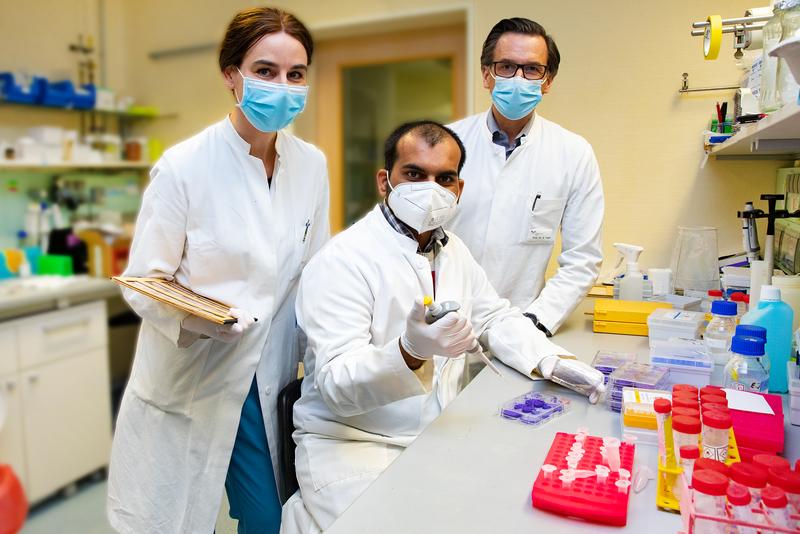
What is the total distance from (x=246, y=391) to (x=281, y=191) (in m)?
0.48

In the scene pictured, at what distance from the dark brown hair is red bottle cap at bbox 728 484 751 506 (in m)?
1.21

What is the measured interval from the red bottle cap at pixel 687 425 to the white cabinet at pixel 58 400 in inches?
96.1

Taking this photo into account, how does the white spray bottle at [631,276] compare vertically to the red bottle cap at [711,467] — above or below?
above

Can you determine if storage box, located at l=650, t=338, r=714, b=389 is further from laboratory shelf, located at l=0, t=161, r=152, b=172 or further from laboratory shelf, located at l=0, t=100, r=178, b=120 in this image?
laboratory shelf, located at l=0, t=100, r=178, b=120

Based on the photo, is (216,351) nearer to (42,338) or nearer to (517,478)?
(517,478)

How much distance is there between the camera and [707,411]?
88 cm

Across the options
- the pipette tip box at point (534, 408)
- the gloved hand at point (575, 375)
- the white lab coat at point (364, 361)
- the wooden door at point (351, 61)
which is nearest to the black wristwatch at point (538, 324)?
the white lab coat at point (364, 361)

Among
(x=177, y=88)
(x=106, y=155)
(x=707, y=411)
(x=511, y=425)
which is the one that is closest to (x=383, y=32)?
(x=177, y=88)

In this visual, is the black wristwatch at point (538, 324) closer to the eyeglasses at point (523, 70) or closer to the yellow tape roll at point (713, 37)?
the eyeglasses at point (523, 70)

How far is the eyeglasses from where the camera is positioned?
1734mm

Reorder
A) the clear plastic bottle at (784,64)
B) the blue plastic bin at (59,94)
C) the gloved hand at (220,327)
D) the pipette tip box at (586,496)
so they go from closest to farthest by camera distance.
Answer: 1. the pipette tip box at (586,496)
2. the clear plastic bottle at (784,64)
3. the gloved hand at (220,327)
4. the blue plastic bin at (59,94)

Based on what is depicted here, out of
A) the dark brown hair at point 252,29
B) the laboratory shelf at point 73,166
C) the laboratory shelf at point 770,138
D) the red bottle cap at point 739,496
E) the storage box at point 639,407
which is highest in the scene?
the dark brown hair at point 252,29

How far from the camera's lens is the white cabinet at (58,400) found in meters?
2.47

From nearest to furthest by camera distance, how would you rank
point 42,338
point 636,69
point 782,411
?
point 782,411
point 636,69
point 42,338
